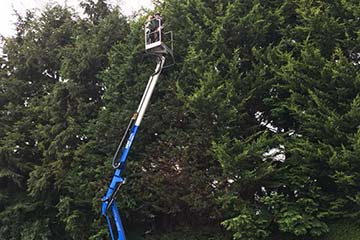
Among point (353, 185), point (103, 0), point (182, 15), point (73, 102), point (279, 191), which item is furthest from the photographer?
point (103, 0)

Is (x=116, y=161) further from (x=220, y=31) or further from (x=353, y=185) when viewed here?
(x=353, y=185)

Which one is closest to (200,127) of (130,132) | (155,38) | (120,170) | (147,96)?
(147,96)

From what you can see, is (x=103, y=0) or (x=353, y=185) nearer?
(x=353, y=185)

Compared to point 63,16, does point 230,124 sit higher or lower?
lower

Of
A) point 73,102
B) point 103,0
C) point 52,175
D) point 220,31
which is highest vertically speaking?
point 103,0

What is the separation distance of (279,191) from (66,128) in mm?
5298

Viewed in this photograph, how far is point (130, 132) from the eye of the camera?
24.3ft

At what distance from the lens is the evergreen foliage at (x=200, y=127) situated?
6586mm

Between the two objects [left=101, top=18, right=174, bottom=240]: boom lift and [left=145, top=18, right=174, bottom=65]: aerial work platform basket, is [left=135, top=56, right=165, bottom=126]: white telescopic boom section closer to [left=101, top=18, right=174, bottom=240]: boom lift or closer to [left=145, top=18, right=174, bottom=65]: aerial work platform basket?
[left=101, top=18, right=174, bottom=240]: boom lift

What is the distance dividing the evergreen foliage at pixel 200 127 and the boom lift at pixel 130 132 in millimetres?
584

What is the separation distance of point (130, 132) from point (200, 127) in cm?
135

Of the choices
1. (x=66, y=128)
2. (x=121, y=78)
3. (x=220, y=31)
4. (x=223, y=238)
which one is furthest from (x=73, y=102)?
(x=223, y=238)

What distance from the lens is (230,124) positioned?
7289 millimetres

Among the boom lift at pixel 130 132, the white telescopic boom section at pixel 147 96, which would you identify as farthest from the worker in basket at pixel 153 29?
the white telescopic boom section at pixel 147 96
